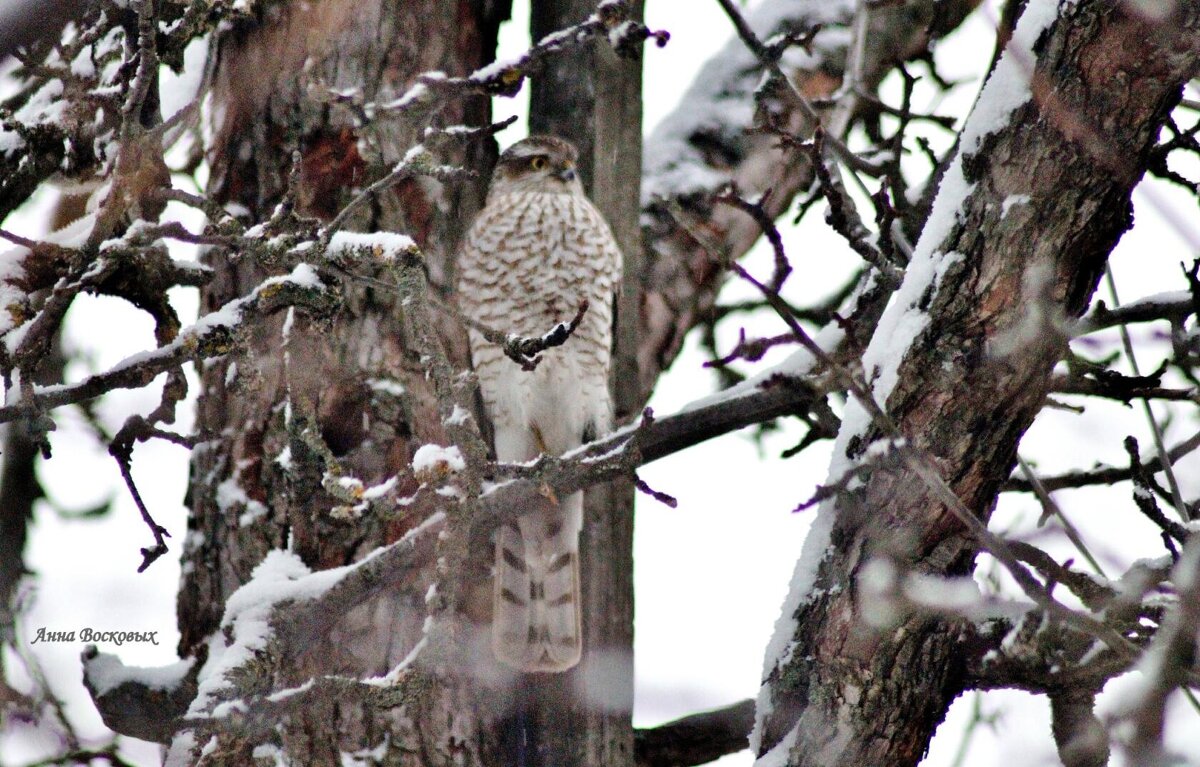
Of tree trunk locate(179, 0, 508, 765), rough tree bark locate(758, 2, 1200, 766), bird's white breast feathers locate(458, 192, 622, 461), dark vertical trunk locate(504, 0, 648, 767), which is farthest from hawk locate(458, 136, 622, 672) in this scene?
rough tree bark locate(758, 2, 1200, 766)

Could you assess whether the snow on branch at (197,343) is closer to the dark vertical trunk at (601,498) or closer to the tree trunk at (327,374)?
the tree trunk at (327,374)

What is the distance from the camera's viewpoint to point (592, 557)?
3848 mm

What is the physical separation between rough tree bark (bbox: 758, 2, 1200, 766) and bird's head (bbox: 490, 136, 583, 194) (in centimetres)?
209

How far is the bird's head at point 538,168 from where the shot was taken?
4344mm

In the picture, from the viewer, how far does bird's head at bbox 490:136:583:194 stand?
14.3 feet

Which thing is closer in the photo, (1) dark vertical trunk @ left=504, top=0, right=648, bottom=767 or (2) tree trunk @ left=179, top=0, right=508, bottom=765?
(2) tree trunk @ left=179, top=0, right=508, bottom=765

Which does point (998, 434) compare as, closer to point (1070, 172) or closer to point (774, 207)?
point (1070, 172)

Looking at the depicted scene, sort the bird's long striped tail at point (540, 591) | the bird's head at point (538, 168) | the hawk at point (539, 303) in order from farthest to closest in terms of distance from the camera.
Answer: the hawk at point (539, 303)
the bird's head at point (538, 168)
the bird's long striped tail at point (540, 591)

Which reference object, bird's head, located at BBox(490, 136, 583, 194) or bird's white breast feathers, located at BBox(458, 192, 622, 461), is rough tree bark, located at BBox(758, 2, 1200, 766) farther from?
bird's white breast feathers, located at BBox(458, 192, 622, 461)

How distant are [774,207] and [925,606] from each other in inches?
111

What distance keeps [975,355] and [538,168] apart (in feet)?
8.16

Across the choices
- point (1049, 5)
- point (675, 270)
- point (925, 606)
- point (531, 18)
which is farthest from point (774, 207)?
point (925, 606)

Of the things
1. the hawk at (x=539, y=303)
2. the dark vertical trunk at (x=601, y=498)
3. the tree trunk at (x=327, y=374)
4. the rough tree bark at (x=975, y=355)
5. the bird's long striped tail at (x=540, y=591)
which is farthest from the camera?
the hawk at (x=539, y=303)

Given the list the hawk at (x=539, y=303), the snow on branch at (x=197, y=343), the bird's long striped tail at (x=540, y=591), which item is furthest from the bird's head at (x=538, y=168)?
the snow on branch at (x=197, y=343)
